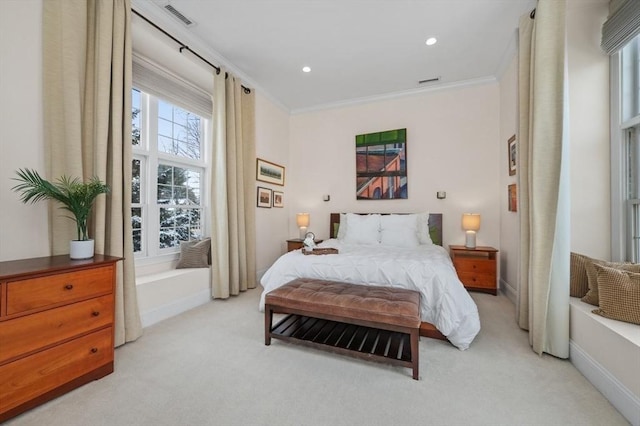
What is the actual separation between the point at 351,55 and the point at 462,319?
10.7 feet

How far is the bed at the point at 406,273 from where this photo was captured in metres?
2.18

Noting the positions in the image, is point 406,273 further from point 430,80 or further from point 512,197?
point 430,80

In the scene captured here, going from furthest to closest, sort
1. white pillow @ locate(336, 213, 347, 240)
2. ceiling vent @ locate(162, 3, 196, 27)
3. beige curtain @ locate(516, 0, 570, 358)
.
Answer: white pillow @ locate(336, 213, 347, 240), ceiling vent @ locate(162, 3, 196, 27), beige curtain @ locate(516, 0, 570, 358)

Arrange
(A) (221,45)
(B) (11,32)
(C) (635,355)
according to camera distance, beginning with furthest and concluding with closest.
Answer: (A) (221,45) → (B) (11,32) → (C) (635,355)

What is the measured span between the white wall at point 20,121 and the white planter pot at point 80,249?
1.05 ft

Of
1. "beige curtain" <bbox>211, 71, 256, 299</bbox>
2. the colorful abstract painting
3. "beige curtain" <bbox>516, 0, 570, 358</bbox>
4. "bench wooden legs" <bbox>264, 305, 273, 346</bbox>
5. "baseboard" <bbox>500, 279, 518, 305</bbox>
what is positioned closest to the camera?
"beige curtain" <bbox>516, 0, 570, 358</bbox>

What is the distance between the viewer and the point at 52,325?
1562 millimetres

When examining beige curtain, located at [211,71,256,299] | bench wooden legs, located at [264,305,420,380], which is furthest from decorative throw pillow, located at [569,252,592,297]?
beige curtain, located at [211,71,256,299]

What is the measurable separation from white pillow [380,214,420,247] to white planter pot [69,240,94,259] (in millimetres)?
3161

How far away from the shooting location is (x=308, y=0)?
2.50 metres

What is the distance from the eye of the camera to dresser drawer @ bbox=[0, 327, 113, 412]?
1.40 meters

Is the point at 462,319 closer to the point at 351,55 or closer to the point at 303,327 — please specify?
the point at 303,327

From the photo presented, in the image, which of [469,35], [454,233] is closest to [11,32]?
[469,35]

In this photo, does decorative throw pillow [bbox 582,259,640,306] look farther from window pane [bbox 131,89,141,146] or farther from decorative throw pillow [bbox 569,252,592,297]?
window pane [bbox 131,89,141,146]
